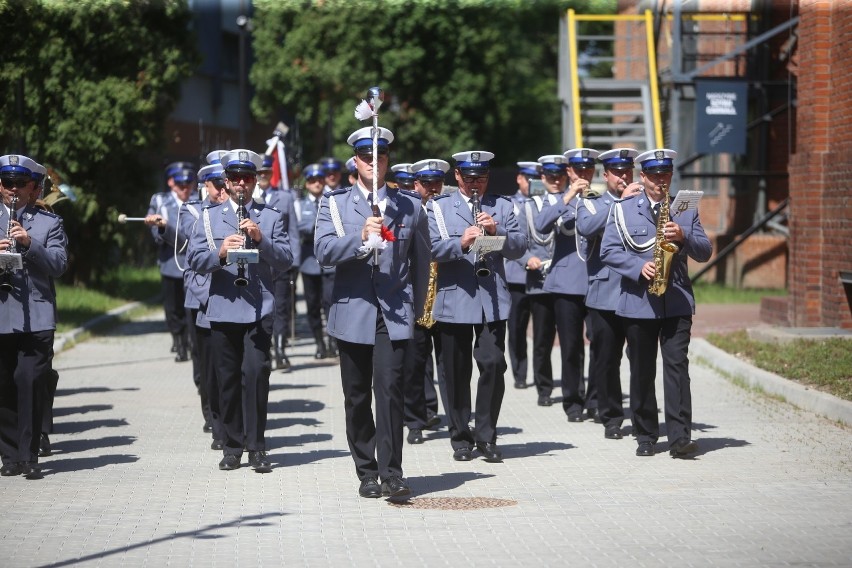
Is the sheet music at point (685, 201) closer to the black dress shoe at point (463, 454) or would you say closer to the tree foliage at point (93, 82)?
the black dress shoe at point (463, 454)

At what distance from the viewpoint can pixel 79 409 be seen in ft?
45.9

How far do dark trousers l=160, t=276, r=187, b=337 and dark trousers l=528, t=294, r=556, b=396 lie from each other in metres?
4.94

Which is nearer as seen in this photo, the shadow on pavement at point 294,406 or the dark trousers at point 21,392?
the dark trousers at point 21,392

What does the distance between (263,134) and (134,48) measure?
27982 mm

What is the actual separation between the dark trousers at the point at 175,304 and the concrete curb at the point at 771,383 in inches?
242

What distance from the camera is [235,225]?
10.7 m

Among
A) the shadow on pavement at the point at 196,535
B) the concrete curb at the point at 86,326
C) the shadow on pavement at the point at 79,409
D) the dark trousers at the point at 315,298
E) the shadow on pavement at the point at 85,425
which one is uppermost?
the dark trousers at the point at 315,298

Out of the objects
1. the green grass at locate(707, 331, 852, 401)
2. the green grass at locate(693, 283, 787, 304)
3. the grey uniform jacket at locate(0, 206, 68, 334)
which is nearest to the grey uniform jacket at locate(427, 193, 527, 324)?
the grey uniform jacket at locate(0, 206, 68, 334)

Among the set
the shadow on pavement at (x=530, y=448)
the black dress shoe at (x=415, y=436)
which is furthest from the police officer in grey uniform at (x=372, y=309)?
the black dress shoe at (x=415, y=436)

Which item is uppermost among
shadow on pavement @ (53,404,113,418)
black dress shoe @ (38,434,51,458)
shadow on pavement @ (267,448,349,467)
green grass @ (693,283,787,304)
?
black dress shoe @ (38,434,51,458)

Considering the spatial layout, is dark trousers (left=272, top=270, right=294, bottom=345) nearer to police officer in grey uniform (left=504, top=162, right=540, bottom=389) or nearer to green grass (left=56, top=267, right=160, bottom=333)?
police officer in grey uniform (left=504, top=162, right=540, bottom=389)

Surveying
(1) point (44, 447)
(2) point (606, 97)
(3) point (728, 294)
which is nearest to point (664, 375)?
(1) point (44, 447)

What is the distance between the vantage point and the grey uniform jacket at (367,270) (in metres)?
9.30

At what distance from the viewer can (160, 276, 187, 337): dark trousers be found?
17516 millimetres
